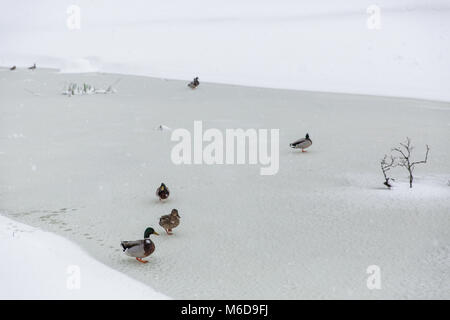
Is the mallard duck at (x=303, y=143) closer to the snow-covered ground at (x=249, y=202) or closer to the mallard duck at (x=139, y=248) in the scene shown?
the snow-covered ground at (x=249, y=202)

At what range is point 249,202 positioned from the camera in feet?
23.1

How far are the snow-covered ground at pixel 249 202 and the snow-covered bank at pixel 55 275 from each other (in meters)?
0.14

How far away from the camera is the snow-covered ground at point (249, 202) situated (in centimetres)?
493

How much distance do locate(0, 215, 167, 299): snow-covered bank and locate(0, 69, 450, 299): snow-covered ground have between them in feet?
0.46

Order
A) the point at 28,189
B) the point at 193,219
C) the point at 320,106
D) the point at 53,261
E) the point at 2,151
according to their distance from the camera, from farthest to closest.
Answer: the point at 320,106
the point at 2,151
the point at 28,189
the point at 193,219
the point at 53,261

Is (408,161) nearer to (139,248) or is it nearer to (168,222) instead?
(168,222)

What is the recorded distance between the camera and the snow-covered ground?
4.93 metres

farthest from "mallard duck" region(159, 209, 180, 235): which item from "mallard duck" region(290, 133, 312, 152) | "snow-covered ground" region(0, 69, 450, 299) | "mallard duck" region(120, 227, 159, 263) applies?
"mallard duck" region(290, 133, 312, 152)

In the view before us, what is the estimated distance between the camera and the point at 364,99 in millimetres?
16578

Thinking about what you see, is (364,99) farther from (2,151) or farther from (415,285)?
(415,285)

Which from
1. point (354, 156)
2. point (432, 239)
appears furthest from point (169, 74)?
point (432, 239)

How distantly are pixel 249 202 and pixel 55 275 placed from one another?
10.3ft

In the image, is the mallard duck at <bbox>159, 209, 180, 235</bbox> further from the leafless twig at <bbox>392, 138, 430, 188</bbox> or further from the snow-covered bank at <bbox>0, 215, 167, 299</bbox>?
the leafless twig at <bbox>392, 138, 430, 188</bbox>
